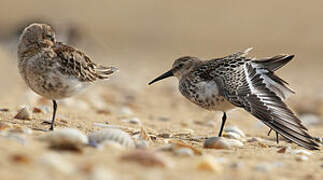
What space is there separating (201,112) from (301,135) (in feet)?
15.3

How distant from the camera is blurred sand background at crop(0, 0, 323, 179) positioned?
14.3 feet

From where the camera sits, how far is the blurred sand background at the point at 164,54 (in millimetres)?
4363

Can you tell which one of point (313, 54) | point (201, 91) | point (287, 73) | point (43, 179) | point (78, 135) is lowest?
point (43, 179)

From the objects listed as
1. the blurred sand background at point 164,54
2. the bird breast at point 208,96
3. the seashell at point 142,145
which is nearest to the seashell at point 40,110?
the blurred sand background at point 164,54

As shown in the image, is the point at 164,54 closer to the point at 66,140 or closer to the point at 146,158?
the point at 66,140

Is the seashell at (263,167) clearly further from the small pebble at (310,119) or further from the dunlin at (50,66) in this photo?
the small pebble at (310,119)

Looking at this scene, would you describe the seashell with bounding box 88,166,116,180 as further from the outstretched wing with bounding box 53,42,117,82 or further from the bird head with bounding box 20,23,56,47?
the bird head with bounding box 20,23,56,47

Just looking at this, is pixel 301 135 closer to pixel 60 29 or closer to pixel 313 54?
pixel 60 29

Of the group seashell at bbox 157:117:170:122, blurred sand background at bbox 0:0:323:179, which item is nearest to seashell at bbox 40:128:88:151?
blurred sand background at bbox 0:0:323:179

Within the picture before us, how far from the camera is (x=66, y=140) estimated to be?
171 inches

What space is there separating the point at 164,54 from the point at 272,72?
1499 cm

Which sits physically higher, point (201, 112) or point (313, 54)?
point (313, 54)

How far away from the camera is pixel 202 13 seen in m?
26.4

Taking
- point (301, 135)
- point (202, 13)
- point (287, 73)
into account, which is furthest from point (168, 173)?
point (202, 13)
